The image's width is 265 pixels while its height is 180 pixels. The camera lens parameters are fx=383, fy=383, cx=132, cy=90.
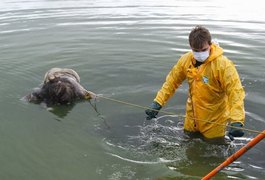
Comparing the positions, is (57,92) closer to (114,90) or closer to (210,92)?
(114,90)

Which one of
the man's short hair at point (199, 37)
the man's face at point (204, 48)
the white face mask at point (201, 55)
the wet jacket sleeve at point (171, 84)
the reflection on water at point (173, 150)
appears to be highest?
the man's short hair at point (199, 37)

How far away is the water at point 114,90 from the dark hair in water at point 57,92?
0.30 metres

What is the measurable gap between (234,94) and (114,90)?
14.4 feet

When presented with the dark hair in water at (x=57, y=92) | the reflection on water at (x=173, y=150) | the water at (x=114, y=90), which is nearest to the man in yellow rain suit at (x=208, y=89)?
the reflection on water at (x=173, y=150)

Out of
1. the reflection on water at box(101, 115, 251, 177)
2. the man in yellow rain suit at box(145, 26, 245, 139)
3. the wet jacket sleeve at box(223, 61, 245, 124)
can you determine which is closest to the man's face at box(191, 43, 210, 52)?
the man in yellow rain suit at box(145, 26, 245, 139)

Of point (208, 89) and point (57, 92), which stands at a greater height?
point (208, 89)

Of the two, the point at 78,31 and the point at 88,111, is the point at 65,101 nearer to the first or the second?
the point at 88,111

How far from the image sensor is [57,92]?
8.34 m

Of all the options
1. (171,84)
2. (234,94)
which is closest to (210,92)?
(234,94)

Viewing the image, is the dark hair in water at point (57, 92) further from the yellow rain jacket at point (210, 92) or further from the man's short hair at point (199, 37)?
the man's short hair at point (199, 37)

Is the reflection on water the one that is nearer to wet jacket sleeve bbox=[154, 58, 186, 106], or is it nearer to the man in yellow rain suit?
the man in yellow rain suit

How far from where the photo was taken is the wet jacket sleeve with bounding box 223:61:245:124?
206 inches

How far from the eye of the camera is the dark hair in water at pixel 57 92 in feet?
27.4

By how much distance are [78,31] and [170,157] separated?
34.4 feet
